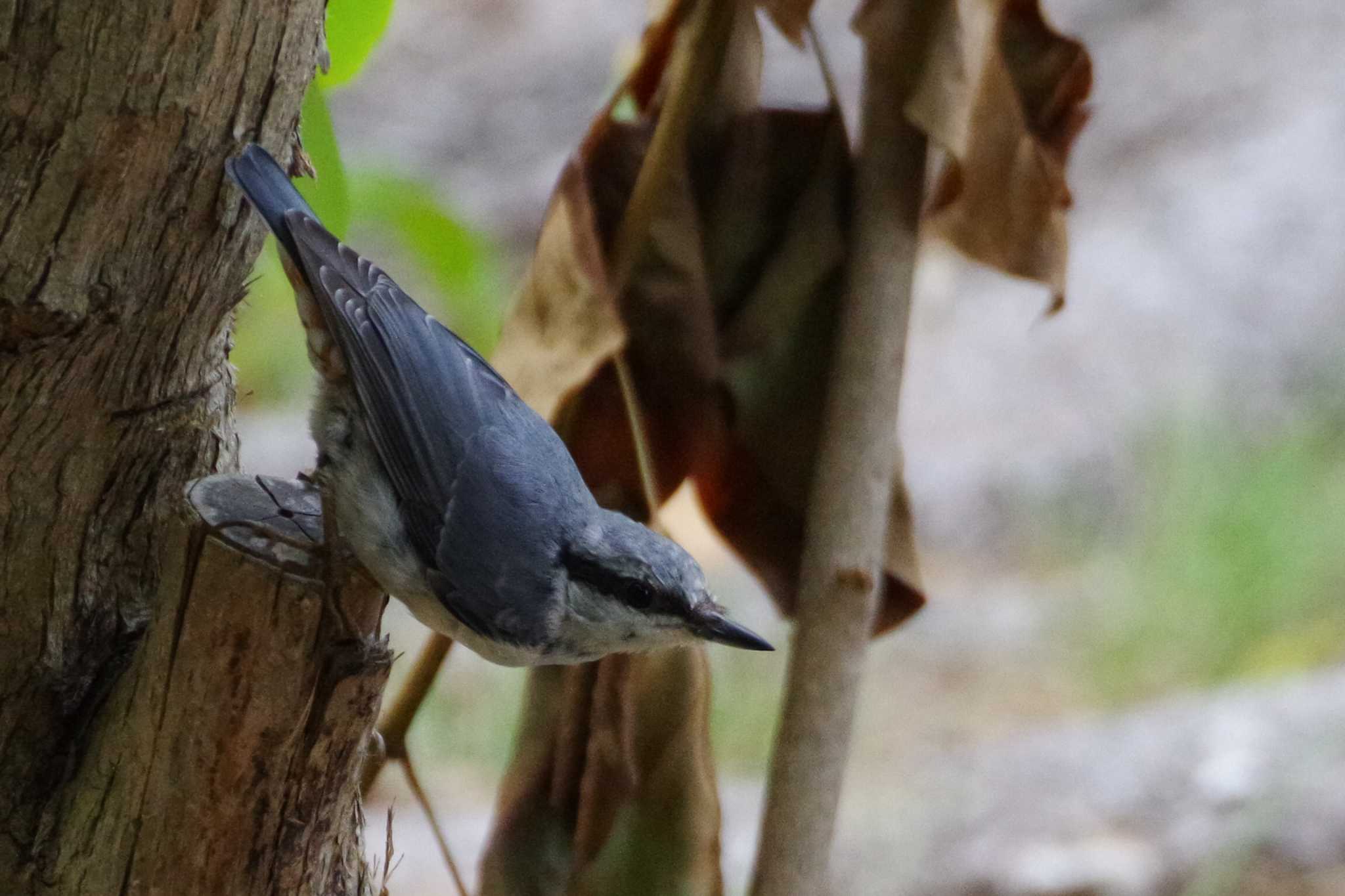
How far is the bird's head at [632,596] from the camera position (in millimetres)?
1461

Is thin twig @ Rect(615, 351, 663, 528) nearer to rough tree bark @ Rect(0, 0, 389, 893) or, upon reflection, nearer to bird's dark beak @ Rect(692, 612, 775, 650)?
bird's dark beak @ Rect(692, 612, 775, 650)

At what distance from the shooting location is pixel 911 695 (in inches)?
191

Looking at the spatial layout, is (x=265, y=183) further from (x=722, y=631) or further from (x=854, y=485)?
(x=854, y=485)

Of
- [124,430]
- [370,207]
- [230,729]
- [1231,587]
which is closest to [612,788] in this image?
[230,729]

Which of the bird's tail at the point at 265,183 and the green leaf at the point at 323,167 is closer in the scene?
the bird's tail at the point at 265,183

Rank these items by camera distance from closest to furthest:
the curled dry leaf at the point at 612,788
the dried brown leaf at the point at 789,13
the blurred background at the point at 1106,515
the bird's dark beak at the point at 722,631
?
1. the bird's dark beak at the point at 722,631
2. the curled dry leaf at the point at 612,788
3. the dried brown leaf at the point at 789,13
4. the blurred background at the point at 1106,515

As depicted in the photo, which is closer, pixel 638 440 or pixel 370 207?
pixel 638 440

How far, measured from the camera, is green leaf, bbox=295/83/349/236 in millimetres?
1486

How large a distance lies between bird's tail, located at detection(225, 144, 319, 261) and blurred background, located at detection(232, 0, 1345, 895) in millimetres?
956

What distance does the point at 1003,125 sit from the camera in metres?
1.71

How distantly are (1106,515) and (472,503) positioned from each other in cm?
410

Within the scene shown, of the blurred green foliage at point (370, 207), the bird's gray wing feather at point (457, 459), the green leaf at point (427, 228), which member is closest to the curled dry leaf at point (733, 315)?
the bird's gray wing feather at point (457, 459)

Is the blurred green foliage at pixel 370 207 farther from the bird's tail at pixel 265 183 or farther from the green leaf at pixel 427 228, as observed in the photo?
the bird's tail at pixel 265 183

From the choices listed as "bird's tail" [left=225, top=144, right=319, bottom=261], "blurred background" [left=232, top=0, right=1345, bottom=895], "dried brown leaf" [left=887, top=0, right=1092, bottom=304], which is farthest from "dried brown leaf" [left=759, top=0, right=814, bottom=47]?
"blurred background" [left=232, top=0, right=1345, bottom=895]
